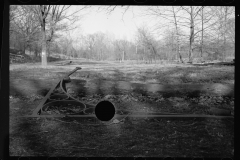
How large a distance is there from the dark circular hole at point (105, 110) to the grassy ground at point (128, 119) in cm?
8

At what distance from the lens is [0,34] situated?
151 centimetres

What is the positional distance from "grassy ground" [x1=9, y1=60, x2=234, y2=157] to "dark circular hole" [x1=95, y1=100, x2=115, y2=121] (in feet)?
0.25

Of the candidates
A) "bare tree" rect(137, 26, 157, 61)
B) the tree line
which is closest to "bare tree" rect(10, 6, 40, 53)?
the tree line

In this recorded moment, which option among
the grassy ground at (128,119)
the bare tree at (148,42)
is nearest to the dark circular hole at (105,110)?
the grassy ground at (128,119)

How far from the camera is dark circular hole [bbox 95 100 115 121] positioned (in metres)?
1.62

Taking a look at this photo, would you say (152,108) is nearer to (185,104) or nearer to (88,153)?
(185,104)

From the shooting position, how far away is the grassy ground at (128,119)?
61.6 inches

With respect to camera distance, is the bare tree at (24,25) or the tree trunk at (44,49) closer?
the bare tree at (24,25)

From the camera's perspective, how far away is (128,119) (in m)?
1.65

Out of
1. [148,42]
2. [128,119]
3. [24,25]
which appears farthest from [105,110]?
[24,25]

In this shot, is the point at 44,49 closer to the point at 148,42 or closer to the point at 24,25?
Answer: the point at 24,25

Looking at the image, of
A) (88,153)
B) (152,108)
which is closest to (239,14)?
(152,108)

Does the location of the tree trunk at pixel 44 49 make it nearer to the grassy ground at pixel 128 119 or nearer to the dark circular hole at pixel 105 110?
the grassy ground at pixel 128 119

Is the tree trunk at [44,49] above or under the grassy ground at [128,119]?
above
